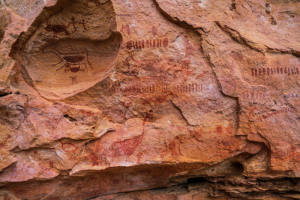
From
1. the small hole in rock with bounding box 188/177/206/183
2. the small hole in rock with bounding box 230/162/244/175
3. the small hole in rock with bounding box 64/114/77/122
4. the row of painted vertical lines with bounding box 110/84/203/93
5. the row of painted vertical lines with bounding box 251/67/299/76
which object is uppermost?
the row of painted vertical lines with bounding box 251/67/299/76

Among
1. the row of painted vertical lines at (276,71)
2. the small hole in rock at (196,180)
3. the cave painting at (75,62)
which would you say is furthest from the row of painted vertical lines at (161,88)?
the small hole in rock at (196,180)

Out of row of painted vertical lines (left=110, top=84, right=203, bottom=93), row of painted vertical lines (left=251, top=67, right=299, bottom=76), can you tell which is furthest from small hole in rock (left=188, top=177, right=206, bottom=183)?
row of painted vertical lines (left=251, top=67, right=299, bottom=76)

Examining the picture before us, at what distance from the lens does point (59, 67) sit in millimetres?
2871

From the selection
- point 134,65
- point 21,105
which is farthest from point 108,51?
point 21,105

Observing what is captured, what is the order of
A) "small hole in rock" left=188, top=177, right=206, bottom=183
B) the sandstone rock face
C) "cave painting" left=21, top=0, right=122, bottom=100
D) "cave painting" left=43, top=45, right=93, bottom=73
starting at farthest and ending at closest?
"small hole in rock" left=188, top=177, right=206, bottom=183 → "cave painting" left=43, top=45, right=93, bottom=73 → "cave painting" left=21, top=0, right=122, bottom=100 → the sandstone rock face

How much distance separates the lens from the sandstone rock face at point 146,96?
2592mm

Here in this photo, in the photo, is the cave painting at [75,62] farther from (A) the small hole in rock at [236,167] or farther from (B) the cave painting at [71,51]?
(A) the small hole in rock at [236,167]

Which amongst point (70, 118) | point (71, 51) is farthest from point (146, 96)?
point (71, 51)

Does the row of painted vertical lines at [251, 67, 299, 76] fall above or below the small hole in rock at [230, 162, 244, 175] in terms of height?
above

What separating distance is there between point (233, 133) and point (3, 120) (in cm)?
249

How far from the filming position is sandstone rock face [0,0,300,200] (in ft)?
8.50

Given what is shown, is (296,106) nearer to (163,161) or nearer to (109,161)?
(163,161)

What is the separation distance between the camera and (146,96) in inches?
107

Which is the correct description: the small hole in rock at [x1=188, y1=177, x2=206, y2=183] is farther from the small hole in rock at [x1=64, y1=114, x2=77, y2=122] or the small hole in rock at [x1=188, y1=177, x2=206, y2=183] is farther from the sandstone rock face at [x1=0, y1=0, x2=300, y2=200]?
the small hole in rock at [x1=64, y1=114, x2=77, y2=122]
